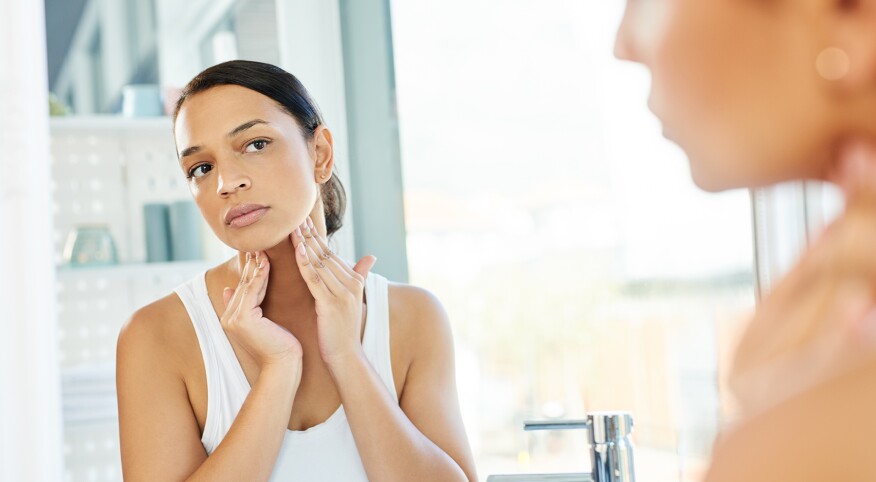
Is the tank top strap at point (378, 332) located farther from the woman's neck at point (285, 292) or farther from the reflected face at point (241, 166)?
the reflected face at point (241, 166)

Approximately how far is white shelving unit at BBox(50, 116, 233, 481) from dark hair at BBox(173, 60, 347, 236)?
0.85 meters

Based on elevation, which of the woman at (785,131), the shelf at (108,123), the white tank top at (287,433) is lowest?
the white tank top at (287,433)

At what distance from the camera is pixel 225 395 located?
85 cm

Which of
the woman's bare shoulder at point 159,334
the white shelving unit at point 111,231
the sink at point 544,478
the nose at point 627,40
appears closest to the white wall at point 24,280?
the white shelving unit at point 111,231

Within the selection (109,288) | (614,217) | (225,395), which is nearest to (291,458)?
(225,395)

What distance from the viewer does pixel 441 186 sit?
160 centimetres

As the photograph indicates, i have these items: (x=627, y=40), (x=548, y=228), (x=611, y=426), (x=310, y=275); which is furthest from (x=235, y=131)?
(x=548, y=228)

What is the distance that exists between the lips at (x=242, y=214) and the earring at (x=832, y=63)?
0.64 metres

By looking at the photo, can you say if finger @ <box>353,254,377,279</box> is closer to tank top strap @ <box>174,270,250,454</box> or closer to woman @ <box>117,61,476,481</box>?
woman @ <box>117,61,476,481</box>

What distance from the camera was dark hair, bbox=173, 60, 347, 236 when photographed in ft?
2.60

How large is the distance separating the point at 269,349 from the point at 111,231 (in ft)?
3.24

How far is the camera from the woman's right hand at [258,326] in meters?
0.82

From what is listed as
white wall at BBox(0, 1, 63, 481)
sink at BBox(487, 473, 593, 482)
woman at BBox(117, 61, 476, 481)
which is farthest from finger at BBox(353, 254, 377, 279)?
white wall at BBox(0, 1, 63, 481)

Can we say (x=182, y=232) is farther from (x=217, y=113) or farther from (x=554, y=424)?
(x=554, y=424)
